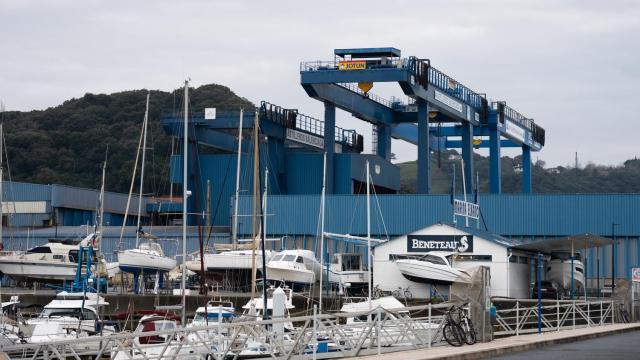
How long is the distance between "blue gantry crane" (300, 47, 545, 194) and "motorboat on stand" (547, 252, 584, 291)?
1620cm

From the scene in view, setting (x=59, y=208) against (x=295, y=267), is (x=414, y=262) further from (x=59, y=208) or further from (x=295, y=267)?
(x=59, y=208)

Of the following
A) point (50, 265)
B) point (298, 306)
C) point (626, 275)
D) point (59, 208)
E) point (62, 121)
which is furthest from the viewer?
point (62, 121)

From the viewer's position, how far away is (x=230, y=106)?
165625mm

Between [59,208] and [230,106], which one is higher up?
[230,106]

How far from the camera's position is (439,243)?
56.8 m

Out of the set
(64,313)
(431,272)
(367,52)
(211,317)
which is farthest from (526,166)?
(64,313)

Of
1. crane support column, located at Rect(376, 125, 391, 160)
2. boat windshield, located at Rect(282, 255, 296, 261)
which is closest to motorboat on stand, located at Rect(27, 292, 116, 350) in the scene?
boat windshield, located at Rect(282, 255, 296, 261)

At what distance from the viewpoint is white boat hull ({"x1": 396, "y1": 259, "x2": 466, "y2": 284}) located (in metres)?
53.4

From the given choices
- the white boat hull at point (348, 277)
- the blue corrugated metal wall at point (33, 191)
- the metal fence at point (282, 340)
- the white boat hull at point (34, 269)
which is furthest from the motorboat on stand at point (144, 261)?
the blue corrugated metal wall at point (33, 191)

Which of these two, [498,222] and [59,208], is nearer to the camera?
[498,222]

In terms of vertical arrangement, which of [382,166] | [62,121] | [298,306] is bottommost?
[298,306]

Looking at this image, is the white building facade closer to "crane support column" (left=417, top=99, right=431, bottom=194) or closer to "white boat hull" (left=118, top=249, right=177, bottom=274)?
"white boat hull" (left=118, top=249, right=177, bottom=274)

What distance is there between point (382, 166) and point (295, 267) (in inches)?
1454

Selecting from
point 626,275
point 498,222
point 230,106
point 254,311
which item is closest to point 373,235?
point 498,222
